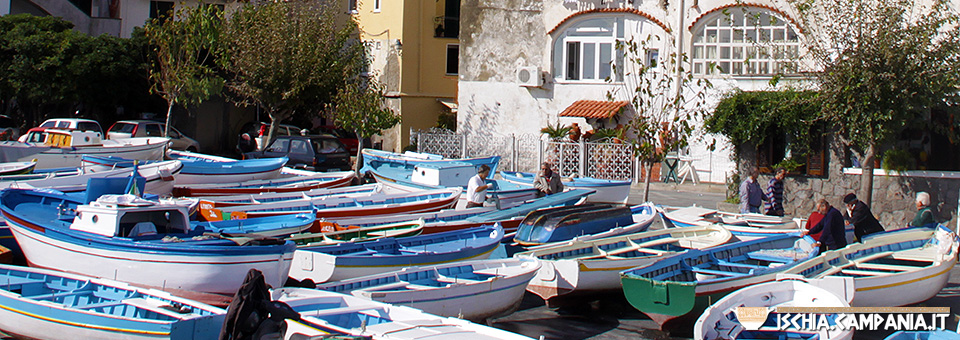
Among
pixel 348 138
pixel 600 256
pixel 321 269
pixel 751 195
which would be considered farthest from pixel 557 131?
pixel 321 269

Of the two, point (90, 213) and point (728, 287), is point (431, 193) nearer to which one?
point (90, 213)

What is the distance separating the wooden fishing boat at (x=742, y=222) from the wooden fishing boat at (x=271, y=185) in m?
9.26

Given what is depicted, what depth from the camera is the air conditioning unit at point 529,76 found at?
1164 inches

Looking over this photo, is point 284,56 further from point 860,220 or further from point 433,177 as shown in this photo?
point 860,220

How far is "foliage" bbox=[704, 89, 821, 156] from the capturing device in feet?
66.5

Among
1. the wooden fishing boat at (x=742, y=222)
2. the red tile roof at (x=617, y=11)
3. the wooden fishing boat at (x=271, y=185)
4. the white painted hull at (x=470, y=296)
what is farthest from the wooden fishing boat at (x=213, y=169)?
the white painted hull at (x=470, y=296)

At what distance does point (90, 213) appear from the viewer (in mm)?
12617

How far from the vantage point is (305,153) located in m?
28.4

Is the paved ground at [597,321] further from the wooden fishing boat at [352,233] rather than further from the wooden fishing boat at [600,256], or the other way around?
the wooden fishing boat at [352,233]

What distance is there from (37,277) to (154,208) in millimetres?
1836

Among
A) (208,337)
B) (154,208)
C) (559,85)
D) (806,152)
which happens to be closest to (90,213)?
(154,208)

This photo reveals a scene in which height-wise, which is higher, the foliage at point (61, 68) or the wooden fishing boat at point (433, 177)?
the foliage at point (61, 68)

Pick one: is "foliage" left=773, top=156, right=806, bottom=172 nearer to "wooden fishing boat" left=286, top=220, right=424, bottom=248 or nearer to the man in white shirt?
the man in white shirt

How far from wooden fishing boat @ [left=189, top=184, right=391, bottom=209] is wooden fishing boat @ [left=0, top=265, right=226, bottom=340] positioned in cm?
566
